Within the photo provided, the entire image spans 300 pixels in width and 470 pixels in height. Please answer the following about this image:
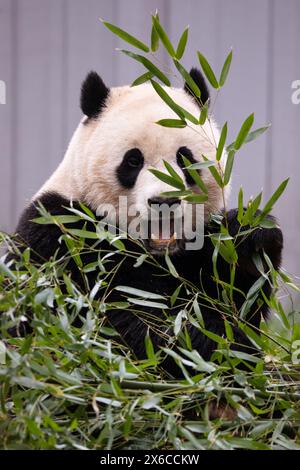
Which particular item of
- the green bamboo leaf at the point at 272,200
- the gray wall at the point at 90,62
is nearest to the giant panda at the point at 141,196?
the green bamboo leaf at the point at 272,200

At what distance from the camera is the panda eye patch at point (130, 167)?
2.34 meters

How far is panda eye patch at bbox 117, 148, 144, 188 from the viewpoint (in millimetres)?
2344

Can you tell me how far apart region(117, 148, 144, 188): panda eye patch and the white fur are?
0.05ft

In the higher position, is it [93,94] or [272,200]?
[93,94]

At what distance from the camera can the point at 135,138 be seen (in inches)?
91.1

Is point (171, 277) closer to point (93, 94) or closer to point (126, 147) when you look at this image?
point (126, 147)

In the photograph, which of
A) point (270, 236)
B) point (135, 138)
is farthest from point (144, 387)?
point (135, 138)

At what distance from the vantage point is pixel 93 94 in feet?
8.12

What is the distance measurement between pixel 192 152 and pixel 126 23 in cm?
222

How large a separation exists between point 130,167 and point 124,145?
7 cm

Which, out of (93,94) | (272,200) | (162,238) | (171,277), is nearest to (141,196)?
(162,238)

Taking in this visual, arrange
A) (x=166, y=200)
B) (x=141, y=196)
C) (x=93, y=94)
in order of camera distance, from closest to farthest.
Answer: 1. (x=166, y=200)
2. (x=141, y=196)
3. (x=93, y=94)

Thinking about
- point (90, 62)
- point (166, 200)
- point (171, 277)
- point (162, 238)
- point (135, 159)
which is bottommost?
point (171, 277)

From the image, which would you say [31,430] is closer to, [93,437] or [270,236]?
[93,437]
